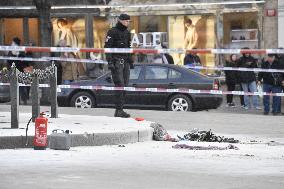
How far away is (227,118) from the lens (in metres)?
19.2

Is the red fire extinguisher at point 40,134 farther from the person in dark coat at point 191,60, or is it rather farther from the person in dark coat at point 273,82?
the person in dark coat at point 191,60

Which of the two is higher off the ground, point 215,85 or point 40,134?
point 215,85

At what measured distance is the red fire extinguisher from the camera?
42.4 feet

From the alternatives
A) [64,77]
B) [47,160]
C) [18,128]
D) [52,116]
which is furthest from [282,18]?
[47,160]

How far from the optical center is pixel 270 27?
Result: 30.4m

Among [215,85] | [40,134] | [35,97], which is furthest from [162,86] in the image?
[40,134]

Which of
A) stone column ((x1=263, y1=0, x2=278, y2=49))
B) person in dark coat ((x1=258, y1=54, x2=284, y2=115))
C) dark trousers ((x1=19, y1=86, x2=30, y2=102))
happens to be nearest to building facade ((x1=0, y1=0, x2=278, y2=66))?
stone column ((x1=263, y1=0, x2=278, y2=49))

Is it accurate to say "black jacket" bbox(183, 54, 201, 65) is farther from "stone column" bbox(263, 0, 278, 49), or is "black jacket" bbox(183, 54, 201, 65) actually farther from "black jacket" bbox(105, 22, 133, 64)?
"black jacket" bbox(105, 22, 133, 64)

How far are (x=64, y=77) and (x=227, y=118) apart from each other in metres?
12.4

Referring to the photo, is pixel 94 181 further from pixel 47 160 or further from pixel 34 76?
pixel 34 76

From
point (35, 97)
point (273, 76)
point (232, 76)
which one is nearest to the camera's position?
point (35, 97)

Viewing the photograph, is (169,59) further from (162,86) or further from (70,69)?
(162,86)

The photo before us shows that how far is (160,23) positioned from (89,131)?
18364 millimetres

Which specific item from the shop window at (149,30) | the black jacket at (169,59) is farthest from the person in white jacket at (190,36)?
the black jacket at (169,59)
